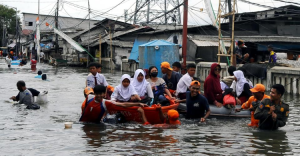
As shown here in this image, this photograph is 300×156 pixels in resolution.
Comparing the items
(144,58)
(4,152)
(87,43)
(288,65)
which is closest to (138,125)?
(4,152)

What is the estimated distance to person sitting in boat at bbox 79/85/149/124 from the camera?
390 inches

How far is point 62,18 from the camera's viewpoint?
7656 centimetres

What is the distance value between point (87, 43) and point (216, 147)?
4180 cm

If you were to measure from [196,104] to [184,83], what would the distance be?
6.10 feet

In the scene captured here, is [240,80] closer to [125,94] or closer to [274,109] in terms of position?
[274,109]

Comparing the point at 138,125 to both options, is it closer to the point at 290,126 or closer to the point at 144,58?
the point at 290,126

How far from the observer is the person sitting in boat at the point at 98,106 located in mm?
9906

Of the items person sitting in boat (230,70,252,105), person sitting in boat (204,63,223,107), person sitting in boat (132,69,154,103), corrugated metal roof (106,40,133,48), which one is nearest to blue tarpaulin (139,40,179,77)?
person sitting in boat (230,70,252,105)

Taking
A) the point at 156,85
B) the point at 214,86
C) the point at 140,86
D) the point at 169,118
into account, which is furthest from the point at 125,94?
the point at 214,86

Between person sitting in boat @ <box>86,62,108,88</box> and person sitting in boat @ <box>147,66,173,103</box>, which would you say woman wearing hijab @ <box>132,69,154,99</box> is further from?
person sitting in boat @ <box>86,62,108,88</box>

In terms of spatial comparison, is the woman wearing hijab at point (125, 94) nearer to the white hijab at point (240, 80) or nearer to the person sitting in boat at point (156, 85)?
the person sitting in boat at point (156, 85)

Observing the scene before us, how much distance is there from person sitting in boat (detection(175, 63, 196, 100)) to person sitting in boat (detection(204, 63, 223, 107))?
55 centimetres

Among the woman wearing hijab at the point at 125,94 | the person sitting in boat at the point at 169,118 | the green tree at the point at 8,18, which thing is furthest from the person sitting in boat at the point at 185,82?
the green tree at the point at 8,18

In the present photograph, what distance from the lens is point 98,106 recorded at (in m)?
10.2
